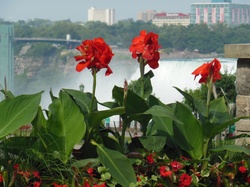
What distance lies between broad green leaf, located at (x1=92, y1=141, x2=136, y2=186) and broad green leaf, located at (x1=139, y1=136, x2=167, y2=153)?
0.20 m

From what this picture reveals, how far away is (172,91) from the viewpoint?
50375 millimetres

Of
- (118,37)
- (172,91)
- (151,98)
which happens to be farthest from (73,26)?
(151,98)

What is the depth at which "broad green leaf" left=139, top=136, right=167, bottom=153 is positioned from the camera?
360 centimetres

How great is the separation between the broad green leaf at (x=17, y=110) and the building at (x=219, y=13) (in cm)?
16556

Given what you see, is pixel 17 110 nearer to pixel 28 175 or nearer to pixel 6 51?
pixel 28 175

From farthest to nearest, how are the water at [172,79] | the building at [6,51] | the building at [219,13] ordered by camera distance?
the building at [219,13], the building at [6,51], the water at [172,79]

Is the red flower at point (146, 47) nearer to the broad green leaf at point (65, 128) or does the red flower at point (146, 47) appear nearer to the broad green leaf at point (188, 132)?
the broad green leaf at point (188, 132)

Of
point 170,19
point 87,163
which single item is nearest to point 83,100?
point 87,163

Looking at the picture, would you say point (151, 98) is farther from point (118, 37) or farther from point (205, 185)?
point (118, 37)

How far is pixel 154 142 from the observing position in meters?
3.62

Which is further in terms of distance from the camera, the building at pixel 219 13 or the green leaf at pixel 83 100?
the building at pixel 219 13

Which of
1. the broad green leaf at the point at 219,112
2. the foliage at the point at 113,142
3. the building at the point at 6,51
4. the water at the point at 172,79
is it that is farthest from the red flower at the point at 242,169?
the building at the point at 6,51

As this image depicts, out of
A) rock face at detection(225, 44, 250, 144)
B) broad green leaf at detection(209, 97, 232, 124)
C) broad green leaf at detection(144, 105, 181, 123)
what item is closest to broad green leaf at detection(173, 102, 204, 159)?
broad green leaf at detection(144, 105, 181, 123)

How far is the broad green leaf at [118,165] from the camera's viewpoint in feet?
11.1
